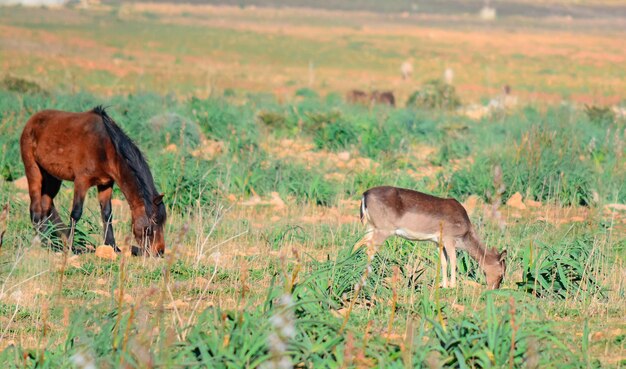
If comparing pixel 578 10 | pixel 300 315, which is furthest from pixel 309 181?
pixel 578 10

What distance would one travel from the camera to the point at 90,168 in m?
9.80

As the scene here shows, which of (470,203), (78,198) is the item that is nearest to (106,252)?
(78,198)

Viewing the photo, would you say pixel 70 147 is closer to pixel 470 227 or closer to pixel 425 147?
pixel 470 227

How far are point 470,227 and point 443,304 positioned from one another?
1.77 metres

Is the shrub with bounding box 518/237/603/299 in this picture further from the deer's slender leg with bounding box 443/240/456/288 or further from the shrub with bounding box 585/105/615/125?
the shrub with bounding box 585/105/615/125

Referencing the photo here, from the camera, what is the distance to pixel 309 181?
1309cm

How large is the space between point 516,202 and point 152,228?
530 cm

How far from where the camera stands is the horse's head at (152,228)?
30.0 ft

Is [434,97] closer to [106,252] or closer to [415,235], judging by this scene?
[415,235]

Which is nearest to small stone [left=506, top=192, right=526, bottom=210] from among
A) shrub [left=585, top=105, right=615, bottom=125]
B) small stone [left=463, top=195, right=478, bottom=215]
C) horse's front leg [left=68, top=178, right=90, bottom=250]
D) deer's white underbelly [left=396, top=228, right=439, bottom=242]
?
small stone [left=463, top=195, right=478, bottom=215]

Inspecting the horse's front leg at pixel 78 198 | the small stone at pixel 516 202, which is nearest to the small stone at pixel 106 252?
the horse's front leg at pixel 78 198

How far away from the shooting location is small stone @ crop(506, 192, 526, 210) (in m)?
12.5

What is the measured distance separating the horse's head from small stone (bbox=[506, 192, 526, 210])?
5.09 meters

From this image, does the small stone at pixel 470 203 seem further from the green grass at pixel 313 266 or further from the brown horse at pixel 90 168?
the brown horse at pixel 90 168
